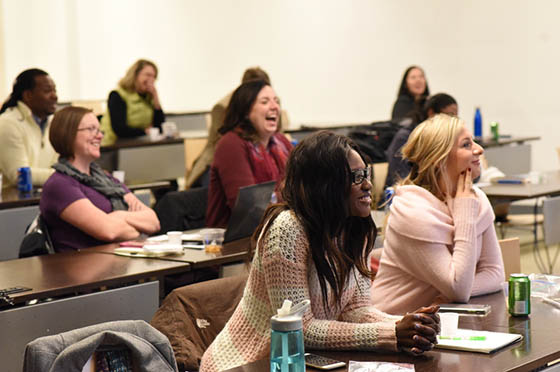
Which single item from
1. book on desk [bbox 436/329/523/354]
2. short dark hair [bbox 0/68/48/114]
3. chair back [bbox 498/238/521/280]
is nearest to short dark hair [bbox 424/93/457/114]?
chair back [bbox 498/238/521/280]

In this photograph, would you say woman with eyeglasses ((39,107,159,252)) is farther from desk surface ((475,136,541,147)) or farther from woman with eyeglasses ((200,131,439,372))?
desk surface ((475,136,541,147))

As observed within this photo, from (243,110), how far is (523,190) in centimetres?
192

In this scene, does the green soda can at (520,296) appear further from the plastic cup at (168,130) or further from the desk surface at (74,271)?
the plastic cup at (168,130)

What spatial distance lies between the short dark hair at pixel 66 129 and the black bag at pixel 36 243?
0.38 metres

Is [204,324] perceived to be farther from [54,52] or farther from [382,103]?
[54,52]

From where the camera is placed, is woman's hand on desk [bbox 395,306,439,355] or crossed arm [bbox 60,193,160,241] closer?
woman's hand on desk [bbox 395,306,439,355]

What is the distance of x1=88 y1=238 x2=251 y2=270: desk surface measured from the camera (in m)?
3.46

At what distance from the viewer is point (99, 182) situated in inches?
161

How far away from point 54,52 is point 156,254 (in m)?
10.2

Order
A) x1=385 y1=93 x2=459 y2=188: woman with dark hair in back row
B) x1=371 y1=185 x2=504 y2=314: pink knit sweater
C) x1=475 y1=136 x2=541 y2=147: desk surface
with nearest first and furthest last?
x1=371 y1=185 x2=504 y2=314: pink knit sweater → x1=385 y1=93 x2=459 y2=188: woman with dark hair in back row → x1=475 y1=136 x2=541 y2=147: desk surface

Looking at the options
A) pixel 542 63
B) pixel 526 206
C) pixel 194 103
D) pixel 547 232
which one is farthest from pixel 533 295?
pixel 194 103

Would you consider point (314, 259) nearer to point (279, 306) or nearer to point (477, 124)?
point (279, 306)

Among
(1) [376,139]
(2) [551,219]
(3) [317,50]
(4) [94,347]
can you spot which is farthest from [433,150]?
(3) [317,50]

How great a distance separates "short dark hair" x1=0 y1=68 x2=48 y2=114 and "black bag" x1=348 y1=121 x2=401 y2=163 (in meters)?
2.51
